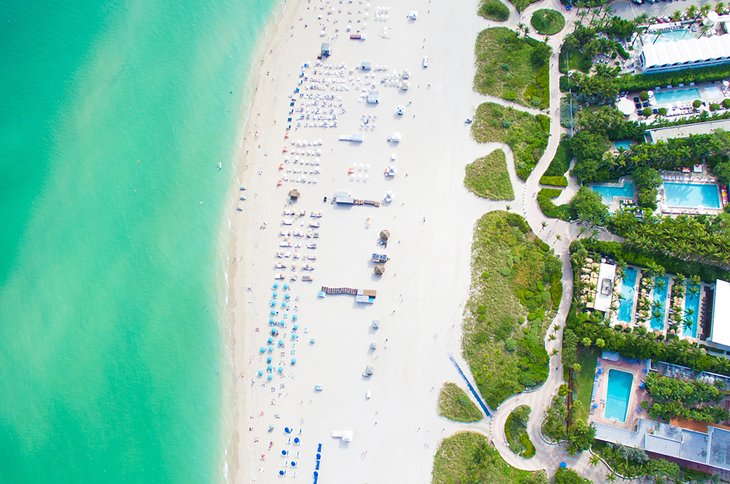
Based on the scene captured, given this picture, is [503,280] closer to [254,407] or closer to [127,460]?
[254,407]

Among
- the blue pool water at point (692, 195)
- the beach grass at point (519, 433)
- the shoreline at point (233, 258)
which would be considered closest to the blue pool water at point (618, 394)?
the beach grass at point (519, 433)

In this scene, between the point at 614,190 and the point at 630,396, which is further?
the point at 614,190

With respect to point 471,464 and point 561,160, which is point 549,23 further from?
point 471,464

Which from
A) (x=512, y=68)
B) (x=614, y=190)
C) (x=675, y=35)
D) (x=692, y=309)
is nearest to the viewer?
(x=692, y=309)

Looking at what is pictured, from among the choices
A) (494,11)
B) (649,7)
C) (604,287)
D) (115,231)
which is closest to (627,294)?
(604,287)

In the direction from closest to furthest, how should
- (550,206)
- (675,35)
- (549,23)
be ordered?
(550,206)
(675,35)
(549,23)

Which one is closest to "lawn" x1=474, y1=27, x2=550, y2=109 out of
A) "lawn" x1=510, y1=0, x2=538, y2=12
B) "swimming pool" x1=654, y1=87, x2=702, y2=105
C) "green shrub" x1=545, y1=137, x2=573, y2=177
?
"lawn" x1=510, y1=0, x2=538, y2=12

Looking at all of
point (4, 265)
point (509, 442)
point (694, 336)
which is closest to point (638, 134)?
point (694, 336)
